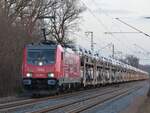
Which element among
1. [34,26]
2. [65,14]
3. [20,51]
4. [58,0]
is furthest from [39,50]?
[65,14]

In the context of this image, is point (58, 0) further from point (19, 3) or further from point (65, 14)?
point (19, 3)

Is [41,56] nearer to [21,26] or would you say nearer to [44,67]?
[44,67]

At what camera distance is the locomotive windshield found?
3459 cm

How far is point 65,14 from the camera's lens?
257 ft

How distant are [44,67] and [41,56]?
0.96 meters

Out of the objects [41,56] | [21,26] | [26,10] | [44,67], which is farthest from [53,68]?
[26,10]

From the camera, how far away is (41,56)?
1368 inches

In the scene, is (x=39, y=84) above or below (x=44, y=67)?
below

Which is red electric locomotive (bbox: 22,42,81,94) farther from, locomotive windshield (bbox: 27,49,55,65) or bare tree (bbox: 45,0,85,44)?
bare tree (bbox: 45,0,85,44)

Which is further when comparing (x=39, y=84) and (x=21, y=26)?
(x=21, y=26)

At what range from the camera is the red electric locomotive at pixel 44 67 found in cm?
3369

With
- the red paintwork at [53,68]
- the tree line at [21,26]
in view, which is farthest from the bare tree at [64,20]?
the red paintwork at [53,68]

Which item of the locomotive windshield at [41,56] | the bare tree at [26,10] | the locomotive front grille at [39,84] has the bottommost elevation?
the locomotive front grille at [39,84]

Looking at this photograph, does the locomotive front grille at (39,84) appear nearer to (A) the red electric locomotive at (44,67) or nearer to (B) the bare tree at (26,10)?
(A) the red electric locomotive at (44,67)
